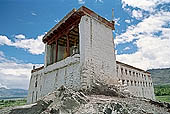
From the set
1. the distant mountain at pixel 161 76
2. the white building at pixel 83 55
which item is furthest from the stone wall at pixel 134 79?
the distant mountain at pixel 161 76

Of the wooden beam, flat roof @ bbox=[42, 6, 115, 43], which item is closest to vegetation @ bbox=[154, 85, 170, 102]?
flat roof @ bbox=[42, 6, 115, 43]

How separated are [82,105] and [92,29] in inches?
224

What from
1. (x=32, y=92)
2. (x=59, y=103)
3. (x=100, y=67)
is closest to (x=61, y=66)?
(x=100, y=67)

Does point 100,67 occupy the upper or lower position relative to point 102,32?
lower

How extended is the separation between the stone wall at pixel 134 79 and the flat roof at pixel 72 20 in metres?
7.07

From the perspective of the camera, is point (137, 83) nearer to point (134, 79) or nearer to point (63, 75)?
point (134, 79)

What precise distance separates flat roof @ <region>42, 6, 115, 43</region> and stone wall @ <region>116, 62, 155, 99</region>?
23.2 feet

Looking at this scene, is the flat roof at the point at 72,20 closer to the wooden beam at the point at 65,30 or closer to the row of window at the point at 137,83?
the wooden beam at the point at 65,30

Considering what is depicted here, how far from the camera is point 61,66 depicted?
10.9 metres

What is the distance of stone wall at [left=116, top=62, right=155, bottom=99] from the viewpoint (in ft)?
56.8

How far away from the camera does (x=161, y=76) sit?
115562mm

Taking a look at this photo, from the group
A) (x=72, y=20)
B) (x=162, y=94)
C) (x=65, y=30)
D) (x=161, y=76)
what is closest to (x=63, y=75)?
(x=65, y=30)

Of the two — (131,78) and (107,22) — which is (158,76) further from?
(107,22)

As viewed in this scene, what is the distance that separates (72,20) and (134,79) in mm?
14025
